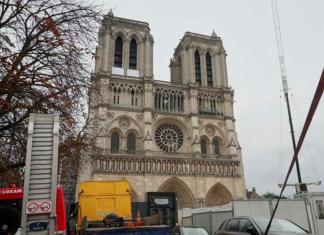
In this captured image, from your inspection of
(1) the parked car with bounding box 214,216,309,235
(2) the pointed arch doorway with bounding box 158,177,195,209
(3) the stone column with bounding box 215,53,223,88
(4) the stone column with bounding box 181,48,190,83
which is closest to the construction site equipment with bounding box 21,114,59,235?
(1) the parked car with bounding box 214,216,309,235

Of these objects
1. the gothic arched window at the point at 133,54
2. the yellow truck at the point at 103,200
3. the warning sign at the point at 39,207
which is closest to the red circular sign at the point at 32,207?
the warning sign at the point at 39,207

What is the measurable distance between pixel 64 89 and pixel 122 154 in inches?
962

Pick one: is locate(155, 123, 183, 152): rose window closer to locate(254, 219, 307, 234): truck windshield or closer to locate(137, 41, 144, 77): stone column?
locate(137, 41, 144, 77): stone column

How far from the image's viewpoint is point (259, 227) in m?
8.35

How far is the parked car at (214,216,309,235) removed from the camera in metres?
8.04

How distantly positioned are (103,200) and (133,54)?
30.3 m

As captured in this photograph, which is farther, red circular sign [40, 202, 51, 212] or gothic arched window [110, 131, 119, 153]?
gothic arched window [110, 131, 119, 153]

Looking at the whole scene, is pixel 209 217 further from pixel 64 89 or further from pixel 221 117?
pixel 221 117

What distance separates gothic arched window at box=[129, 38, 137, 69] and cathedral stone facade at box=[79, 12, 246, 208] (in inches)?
4.7

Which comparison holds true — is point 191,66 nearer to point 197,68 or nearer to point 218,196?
point 197,68

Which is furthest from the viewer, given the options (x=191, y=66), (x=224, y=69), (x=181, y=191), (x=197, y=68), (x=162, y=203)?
(x=197, y=68)

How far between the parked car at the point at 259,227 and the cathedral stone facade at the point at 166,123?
22.0 m

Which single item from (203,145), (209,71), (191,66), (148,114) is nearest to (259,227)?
(148,114)

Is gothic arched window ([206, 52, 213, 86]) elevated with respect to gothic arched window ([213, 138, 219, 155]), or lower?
elevated
